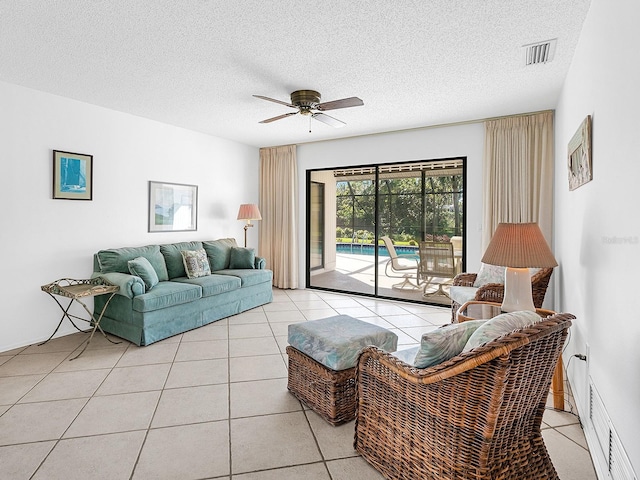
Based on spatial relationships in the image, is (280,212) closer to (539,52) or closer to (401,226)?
(401,226)

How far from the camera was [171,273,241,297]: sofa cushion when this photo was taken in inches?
168

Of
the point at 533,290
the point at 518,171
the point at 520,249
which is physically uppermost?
the point at 518,171

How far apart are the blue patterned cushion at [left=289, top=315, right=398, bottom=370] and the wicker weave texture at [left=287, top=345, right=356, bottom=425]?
5 cm

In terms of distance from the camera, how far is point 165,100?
3943 mm

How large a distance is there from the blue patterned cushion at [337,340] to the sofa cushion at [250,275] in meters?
2.42

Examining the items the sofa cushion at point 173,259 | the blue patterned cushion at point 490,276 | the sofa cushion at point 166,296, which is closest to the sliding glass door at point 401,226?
the blue patterned cushion at point 490,276

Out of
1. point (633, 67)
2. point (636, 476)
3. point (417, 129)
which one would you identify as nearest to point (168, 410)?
point (636, 476)

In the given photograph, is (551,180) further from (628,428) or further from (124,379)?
(124,379)

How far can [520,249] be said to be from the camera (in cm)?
234

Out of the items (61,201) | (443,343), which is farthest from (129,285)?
(443,343)

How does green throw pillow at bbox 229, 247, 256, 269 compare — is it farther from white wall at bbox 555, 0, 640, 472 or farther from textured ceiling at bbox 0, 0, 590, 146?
white wall at bbox 555, 0, 640, 472

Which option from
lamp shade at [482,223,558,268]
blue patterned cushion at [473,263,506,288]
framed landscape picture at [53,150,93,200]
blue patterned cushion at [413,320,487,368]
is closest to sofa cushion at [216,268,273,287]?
framed landscape picture at [53,150,93,200]

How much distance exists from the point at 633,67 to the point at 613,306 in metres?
1.04

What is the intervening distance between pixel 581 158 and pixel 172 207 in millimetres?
4757
